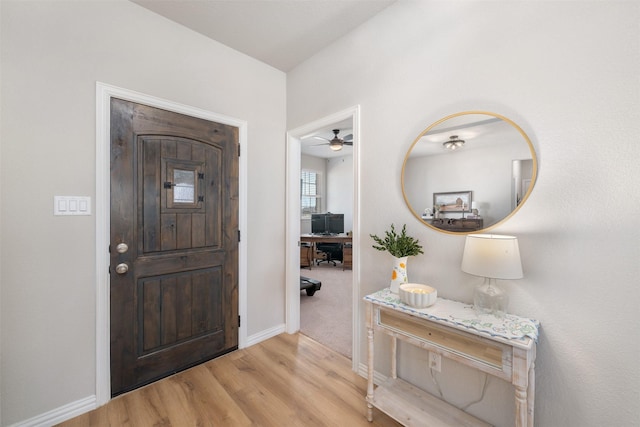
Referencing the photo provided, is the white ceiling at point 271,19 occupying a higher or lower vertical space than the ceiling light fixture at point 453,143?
higher

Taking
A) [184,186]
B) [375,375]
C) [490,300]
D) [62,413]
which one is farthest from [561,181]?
[62,413]

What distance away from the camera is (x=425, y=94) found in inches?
68.2

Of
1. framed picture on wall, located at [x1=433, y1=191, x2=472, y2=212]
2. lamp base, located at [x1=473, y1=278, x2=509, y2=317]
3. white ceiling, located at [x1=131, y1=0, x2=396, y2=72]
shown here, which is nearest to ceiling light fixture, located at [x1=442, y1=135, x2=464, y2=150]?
framed picture on wall, located at [x1=433, y1=191, x2=472, y2=212]

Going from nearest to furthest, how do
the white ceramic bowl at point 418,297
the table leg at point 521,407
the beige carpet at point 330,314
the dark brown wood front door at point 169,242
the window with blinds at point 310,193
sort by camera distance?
the table leg at point 521,407 → the white ceramic bowl at point 418,297 → the dark brown wood front door at point 169,242 → the beige carpet at point 330,314 → the window with blinds at point 310,193

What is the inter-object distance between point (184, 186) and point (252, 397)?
1.69 m

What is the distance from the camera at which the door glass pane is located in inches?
81.4

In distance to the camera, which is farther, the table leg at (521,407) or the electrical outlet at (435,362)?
the electrical outlet at (435,362)

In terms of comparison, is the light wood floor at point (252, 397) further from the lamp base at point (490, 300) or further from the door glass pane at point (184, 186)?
the door glass pane at point (184, 186)

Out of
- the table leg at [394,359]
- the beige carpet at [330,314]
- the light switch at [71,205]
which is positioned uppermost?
the light switch at [71,205]

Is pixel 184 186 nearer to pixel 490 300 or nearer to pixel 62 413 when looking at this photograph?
pixel 62 413

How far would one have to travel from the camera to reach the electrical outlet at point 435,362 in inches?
63.8

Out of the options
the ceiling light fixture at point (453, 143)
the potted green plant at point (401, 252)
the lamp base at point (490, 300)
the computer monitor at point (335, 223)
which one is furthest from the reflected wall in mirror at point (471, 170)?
the computer monitor at point (335, 223)

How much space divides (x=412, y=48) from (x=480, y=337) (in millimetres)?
1846

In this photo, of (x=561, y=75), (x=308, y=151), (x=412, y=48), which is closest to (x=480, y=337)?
(x=561, y=75)
